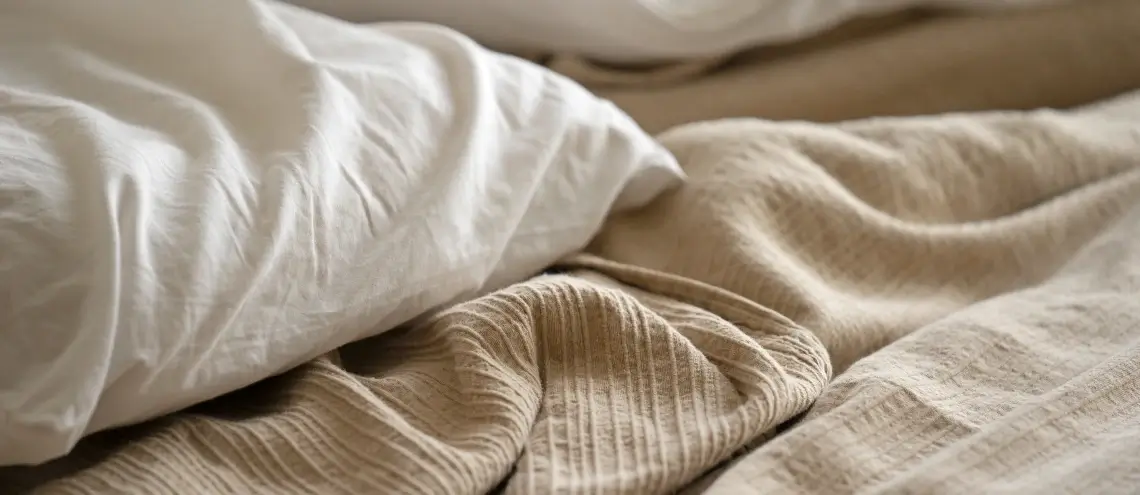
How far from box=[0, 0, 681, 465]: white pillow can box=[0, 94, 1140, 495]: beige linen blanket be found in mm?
38

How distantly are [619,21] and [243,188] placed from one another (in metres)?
0.42

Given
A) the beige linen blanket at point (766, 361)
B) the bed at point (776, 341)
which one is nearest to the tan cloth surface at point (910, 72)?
the bed at point (776, 341)

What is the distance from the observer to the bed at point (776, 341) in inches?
19.7

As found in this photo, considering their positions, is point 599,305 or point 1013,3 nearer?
point 599,305

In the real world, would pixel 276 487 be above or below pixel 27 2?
below

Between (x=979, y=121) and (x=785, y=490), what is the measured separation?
0.47m

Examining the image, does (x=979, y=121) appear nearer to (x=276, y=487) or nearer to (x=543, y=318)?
(x=543, y=318)

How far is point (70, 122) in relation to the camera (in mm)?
535

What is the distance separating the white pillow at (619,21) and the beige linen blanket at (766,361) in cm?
12

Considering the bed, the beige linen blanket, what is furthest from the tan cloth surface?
the beige linen blanket

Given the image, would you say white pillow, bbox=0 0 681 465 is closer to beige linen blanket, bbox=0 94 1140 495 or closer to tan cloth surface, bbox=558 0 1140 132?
beige linen blanket, bbox=0 94 1140 495

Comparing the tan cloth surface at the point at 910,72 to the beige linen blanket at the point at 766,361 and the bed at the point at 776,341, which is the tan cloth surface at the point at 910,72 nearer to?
the bed at the point at 776,341

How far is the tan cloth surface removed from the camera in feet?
2.96

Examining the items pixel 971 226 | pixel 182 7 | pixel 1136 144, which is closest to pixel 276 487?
pixel 182 7
